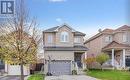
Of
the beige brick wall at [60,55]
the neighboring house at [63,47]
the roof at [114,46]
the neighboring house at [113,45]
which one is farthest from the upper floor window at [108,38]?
the beige brick wall at [60,55]

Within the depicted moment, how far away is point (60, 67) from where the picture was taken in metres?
Result: 26.2

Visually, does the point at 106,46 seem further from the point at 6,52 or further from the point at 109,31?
the point at 6,52

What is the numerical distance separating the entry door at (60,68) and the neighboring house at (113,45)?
505cm

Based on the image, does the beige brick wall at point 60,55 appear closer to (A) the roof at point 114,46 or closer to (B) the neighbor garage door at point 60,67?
(B) the neighbor garage door at point 60,67

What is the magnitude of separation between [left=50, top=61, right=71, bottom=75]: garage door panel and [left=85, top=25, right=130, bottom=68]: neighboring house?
16.5ft

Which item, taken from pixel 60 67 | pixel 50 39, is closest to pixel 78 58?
pixel 50 39

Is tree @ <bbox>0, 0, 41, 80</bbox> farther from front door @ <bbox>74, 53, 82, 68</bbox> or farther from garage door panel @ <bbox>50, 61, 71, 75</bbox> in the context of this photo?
→ front door @ <bbox>74, 53, 82, 68</bbox>

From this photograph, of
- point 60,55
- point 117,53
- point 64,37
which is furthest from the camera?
point 117,53

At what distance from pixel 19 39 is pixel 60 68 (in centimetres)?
1417

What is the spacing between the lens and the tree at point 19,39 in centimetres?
1209

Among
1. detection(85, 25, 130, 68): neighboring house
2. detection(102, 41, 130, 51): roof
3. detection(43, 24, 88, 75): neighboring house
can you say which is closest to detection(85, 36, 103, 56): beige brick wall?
detection(85, 25, 130, 68): neighboring house

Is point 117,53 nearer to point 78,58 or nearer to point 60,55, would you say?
point 78,58

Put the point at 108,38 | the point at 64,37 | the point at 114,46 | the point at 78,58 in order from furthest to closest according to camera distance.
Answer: the point at 108,38 < the point at 114,46 < the point at 78,58 < the point at 64,37

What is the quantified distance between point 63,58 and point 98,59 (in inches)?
125
